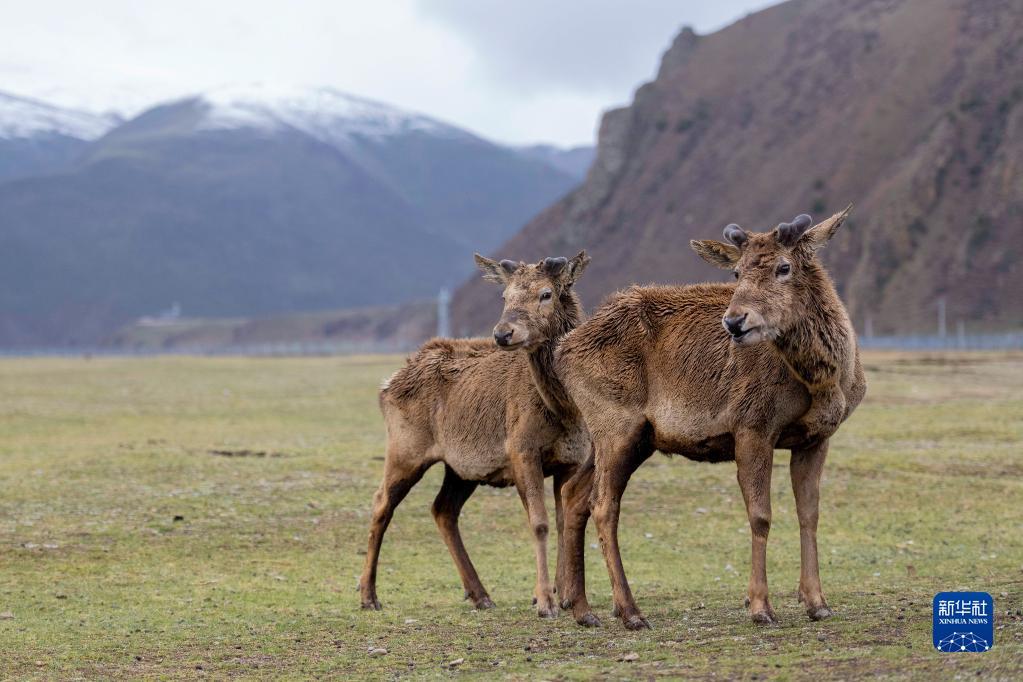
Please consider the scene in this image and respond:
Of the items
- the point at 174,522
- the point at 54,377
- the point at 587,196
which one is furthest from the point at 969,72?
the point at 174,522

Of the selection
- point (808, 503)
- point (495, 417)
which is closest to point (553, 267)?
point (495, 417)

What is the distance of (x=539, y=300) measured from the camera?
45.1ft

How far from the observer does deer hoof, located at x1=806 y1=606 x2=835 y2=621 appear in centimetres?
1177

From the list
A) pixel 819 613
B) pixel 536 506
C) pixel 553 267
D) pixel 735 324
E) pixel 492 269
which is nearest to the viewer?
pixel 735 324

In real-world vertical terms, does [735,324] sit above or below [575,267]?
below

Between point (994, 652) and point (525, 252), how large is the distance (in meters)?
138

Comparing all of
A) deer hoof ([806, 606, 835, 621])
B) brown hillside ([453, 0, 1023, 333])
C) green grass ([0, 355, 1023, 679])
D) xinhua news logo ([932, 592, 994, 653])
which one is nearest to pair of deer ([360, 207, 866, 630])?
deer hoof ([806, 606, 835, 621])

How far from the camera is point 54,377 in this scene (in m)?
63.8

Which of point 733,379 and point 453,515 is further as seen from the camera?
point 453,515

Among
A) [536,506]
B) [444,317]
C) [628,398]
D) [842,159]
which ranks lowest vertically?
[536,506]

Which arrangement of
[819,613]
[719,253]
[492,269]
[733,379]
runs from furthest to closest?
[492,269] < [719,253] < [733,379] < [819,613]

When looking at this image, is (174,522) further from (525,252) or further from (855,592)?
(525,252)

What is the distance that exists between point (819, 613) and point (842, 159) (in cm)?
10998

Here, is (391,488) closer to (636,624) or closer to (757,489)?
(636,624)
